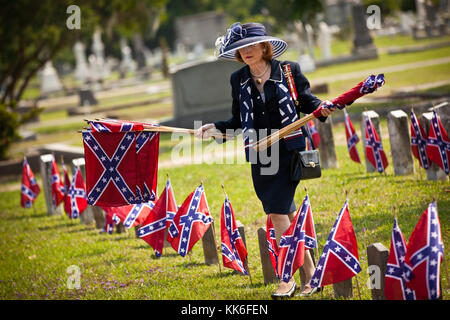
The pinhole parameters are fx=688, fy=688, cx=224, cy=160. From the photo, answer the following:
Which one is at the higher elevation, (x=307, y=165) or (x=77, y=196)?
(x=77, y=196)

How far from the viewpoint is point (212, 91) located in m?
18.5

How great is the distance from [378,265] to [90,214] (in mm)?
6207

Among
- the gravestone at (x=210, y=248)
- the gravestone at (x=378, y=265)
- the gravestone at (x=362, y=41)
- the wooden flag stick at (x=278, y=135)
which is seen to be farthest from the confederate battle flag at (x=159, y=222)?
the gravestone at (x=362, y=41)

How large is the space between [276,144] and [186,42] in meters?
65.3

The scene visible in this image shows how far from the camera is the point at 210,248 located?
7.28 metres

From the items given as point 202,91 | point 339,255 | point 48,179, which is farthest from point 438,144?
point 202,91

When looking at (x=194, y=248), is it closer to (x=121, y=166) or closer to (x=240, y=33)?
(x=121, y=166)

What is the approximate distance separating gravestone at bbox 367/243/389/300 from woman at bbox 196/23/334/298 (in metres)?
0.71

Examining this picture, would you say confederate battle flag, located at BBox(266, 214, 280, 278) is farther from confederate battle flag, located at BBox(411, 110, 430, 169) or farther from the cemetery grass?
confederate battle flag, located at BBox(411, 110, 430, 169)

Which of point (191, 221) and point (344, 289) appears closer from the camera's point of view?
point (344, 289)

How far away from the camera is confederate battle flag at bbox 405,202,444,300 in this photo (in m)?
4.59

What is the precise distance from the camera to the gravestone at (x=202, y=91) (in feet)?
60.3
